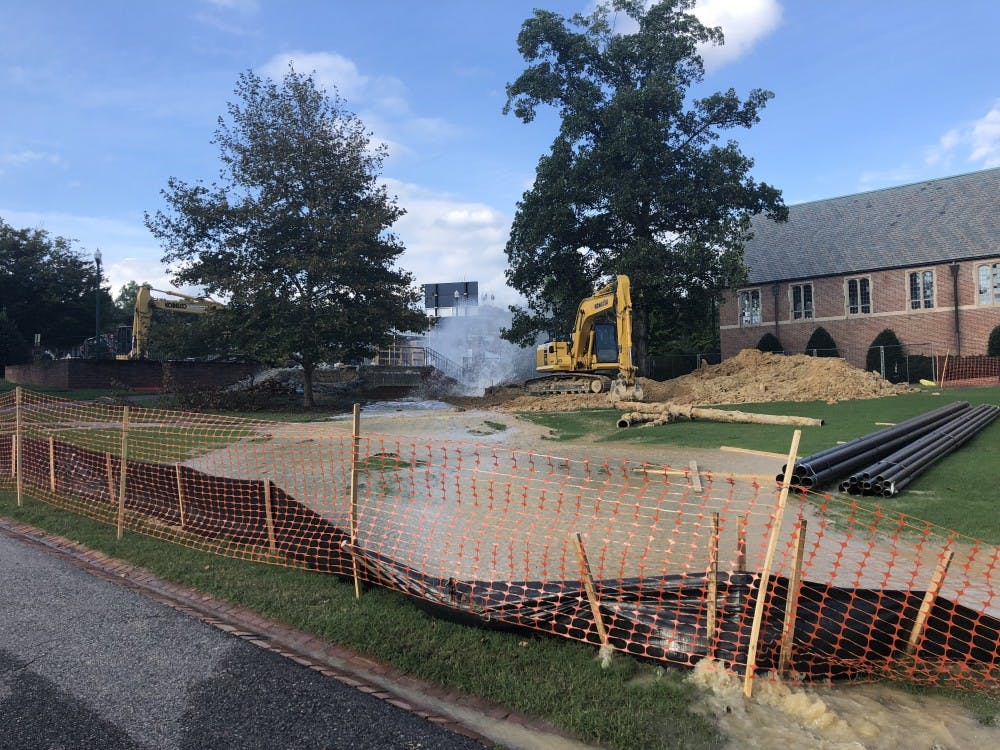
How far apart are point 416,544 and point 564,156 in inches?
1024

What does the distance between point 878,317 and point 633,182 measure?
1826 cm

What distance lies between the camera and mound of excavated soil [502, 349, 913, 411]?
2064 centimetres

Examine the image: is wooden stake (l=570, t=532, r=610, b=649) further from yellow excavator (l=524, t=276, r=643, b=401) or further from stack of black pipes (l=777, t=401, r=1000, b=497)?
yellow excavator (l=524, t=276, r=643, b=401)

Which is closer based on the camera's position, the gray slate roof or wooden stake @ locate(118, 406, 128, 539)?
wooden stake @ locate(118, 406, 128, 539)

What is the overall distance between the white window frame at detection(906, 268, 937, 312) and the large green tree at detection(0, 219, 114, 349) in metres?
48.9

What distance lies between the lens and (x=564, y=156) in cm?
2919

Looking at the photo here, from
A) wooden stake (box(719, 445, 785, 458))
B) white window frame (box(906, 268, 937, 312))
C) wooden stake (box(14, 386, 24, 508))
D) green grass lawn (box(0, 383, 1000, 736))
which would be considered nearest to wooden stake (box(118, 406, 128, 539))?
green grass lawn (box(0, 383, 1000, 736))

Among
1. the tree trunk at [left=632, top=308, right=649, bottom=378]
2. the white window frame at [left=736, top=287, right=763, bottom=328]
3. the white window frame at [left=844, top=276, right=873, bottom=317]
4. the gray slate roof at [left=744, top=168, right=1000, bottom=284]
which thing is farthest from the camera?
the white window frame at [left=736, top=287, right=763, bottom=328]

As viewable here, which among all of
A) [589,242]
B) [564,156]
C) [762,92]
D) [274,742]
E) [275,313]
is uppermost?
[762,92]

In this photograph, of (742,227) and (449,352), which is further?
(449,352)

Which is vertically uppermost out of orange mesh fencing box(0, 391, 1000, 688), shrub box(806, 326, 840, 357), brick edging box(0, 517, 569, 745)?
shrub box(806, 326, 840, 357)

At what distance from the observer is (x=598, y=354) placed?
75.1ft

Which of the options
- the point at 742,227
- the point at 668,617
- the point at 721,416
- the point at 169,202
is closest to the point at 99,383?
the point at 169,202

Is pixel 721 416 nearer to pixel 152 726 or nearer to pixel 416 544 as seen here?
pixel 416 544
